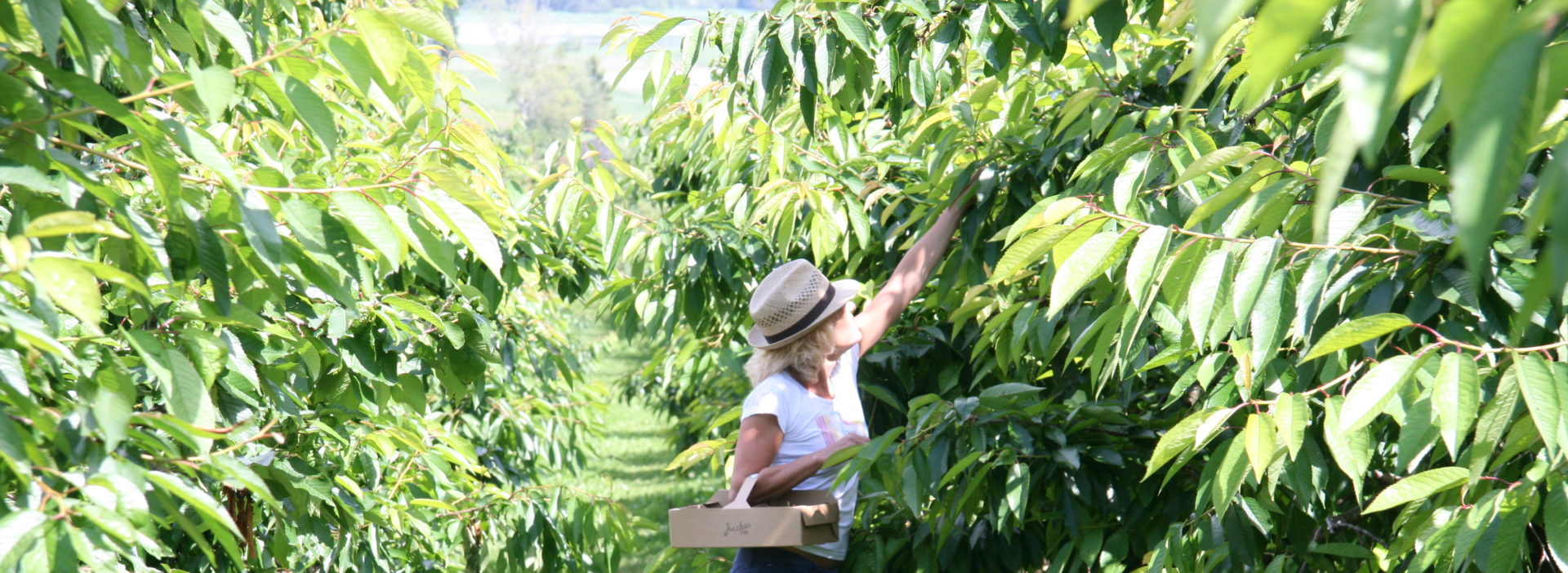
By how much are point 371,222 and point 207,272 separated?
166mm

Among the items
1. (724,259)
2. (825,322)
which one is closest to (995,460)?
(825,322)

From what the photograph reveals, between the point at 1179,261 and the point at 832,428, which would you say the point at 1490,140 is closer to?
the point at 1179,261

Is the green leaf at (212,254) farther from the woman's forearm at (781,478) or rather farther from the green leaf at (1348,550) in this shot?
the green leaf at (1348,550)

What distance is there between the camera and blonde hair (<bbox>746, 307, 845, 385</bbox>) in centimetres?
252

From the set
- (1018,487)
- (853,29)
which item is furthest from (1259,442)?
(853,29)

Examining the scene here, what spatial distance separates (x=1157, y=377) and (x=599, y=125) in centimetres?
146

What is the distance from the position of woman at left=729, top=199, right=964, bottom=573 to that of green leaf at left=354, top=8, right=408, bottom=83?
4.46 feet

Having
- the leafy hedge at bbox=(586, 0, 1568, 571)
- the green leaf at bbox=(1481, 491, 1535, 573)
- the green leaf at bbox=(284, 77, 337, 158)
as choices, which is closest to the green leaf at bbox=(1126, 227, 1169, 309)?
the leafy hedge at bbox=(586, 0, 1568, 571)

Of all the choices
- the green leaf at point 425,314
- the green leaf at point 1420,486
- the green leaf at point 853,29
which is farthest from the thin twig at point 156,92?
the green leaf at point 1420,486

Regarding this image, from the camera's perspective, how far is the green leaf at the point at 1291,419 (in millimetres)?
1260

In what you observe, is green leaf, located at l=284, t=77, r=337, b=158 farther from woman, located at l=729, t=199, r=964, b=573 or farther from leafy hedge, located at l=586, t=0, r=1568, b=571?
woman, located at l=729, t=199, r=964, b=573

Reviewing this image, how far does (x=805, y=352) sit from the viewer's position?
2521 mm

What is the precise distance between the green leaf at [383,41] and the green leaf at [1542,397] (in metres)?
1.05

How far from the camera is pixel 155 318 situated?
1825 millimetres
